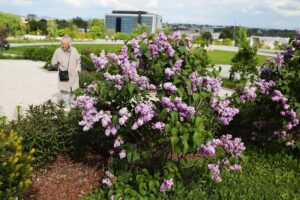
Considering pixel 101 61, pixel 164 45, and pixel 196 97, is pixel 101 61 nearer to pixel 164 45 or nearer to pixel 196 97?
pixel 164 45

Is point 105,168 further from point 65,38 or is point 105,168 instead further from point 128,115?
point 65,38

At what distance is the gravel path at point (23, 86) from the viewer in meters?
10.3

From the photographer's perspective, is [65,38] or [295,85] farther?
[65,38]

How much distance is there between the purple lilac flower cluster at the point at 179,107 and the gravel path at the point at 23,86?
5.81 meters

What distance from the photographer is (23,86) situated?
13.1m

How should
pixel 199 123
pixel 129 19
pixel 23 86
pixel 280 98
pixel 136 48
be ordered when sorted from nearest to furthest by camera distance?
pixel 199 123, pixel 136 48, pixel 280 98, pixel 23 86, pixel 129 19

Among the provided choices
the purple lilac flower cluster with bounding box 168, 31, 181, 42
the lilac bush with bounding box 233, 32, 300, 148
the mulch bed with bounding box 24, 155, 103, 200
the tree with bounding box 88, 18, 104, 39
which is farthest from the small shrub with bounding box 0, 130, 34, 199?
the tree with bounding box 88, 18, 104, 39

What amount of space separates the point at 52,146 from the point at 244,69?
10.4m

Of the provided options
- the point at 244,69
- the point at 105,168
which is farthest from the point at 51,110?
the point at 244,69

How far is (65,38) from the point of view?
8.16 meters

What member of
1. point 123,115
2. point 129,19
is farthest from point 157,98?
point 129,19

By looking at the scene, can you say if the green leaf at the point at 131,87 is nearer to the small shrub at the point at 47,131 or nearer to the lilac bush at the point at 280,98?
the small shrub at the point at 47,131

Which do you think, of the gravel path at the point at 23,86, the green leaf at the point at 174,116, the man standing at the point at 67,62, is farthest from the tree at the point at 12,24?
the green leaf at the point at 174,116

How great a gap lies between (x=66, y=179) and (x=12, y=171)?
1602mm
